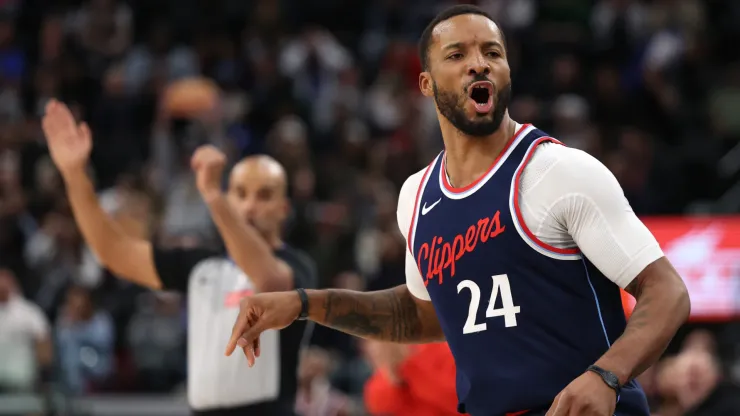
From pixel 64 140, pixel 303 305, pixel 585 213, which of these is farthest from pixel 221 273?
pixel 585 213

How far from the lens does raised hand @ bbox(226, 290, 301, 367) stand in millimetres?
3678

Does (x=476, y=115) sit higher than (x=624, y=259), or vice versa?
(x=476, y=115)

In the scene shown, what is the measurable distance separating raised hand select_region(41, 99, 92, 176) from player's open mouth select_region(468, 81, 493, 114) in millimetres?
2772

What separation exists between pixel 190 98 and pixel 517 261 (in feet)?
36.3

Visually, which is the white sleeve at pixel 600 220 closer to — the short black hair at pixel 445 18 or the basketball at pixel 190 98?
the short black hair at pixel 445 18

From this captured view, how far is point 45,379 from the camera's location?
10.1 meters

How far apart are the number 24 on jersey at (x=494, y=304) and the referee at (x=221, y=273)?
2.00 meters

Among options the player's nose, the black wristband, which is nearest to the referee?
the black wristband

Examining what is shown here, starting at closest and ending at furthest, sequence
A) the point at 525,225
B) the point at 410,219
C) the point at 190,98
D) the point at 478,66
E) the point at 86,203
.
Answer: the point at 525,225, the point at 478,66, the point at 410,219, the point at 86,203, the point at 190,98

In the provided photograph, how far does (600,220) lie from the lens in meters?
3.32

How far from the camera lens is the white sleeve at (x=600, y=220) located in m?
3.28

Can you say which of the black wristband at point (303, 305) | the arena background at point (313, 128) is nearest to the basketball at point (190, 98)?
the arena background at point (313, 128)

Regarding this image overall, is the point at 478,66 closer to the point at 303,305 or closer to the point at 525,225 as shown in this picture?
the point at 525,225

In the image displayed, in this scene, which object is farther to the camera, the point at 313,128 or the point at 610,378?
the point at 313,128
